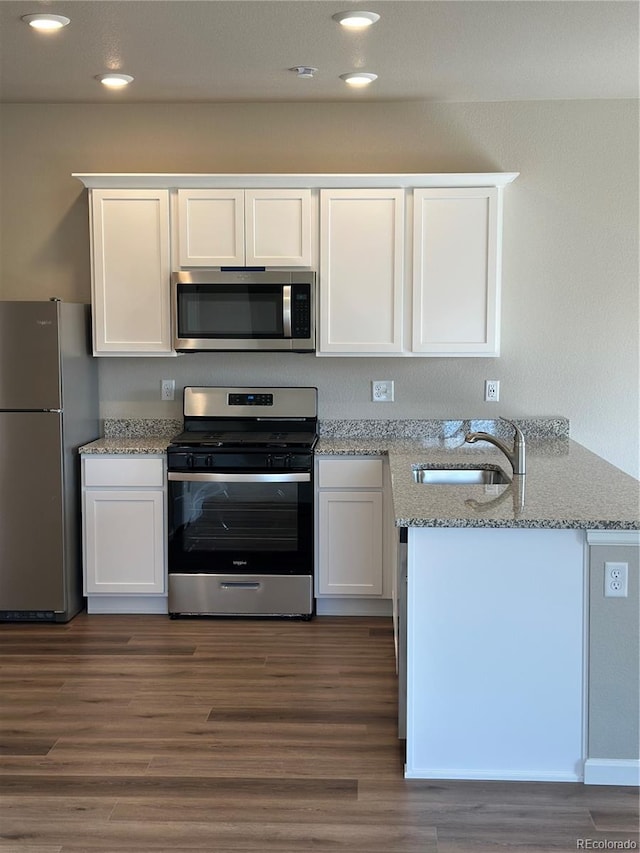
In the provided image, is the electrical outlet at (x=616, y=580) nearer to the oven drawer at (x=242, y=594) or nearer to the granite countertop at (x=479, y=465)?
the granite countertop at (x=479, y=465)

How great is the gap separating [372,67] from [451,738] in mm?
2876

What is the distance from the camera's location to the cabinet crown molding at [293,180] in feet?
15.2

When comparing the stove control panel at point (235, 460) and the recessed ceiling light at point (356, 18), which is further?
the stove control panel at point (235, 460)

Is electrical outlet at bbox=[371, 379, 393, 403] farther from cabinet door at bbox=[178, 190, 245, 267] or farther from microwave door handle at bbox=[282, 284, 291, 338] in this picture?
cabinet door at bbox=[178, 190, 245, 267]

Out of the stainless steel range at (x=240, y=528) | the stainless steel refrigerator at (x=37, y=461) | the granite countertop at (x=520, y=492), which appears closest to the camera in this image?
the granite countertop at (x=520, y=492)

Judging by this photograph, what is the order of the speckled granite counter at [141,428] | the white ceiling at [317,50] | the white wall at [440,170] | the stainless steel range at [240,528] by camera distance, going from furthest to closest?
the speckled granite counter at [141,428] < the white wall at [440,170] < the stainless steel range at [240,528] < the white ceiling at [317,50]

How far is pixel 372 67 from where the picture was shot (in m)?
4.23

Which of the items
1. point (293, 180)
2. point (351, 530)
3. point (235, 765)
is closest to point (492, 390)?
point (351, 530)

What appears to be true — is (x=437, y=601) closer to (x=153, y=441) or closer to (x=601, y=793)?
(x=601, y=793)

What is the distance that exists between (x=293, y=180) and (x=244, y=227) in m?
0.34

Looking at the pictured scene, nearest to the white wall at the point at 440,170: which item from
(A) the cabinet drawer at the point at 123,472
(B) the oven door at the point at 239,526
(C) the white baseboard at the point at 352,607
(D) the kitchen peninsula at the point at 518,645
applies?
(A) the cabinet drawer at the point at 123,472

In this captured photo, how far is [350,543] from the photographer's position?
469 cm

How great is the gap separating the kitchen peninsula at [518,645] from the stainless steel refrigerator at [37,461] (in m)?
2.21

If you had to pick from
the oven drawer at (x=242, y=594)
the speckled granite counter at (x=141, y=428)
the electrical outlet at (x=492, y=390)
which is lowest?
the oven drawer at (x=242, y=594)
